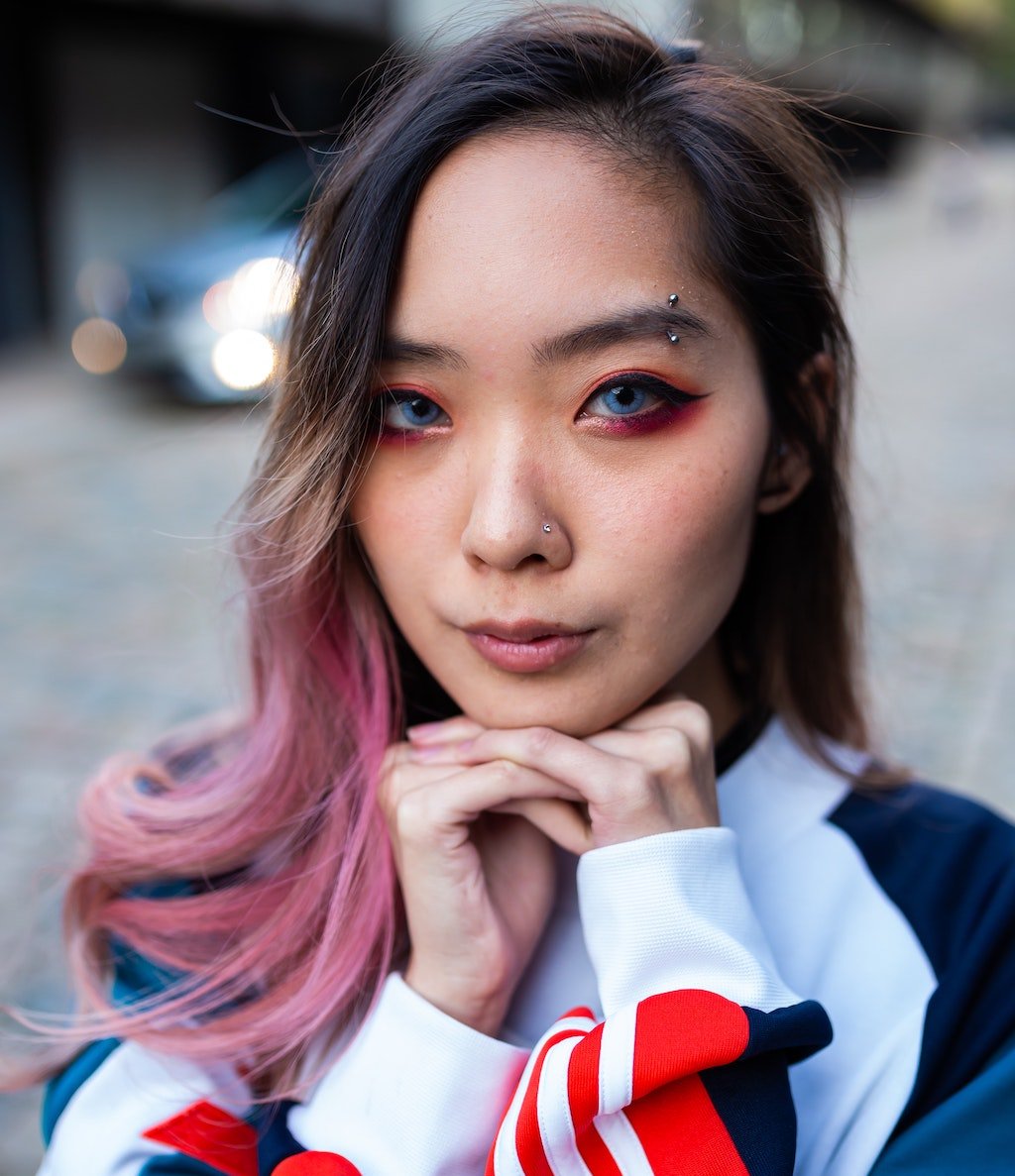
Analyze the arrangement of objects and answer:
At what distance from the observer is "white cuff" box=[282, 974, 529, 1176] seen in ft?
3.91

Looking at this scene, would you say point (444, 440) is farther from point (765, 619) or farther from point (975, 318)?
point (975, 318)

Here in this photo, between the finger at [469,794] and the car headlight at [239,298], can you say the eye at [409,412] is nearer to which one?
the finger at [469,794]

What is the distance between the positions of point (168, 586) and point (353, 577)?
4.44 metres

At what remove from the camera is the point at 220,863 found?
155 cm

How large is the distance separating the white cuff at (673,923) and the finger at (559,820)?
47 millimetres

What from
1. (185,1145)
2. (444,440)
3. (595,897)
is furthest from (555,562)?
(185,1145)

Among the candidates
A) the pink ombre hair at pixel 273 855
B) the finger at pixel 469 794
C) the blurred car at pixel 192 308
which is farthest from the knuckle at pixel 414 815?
the blurred car at pixel 192 308

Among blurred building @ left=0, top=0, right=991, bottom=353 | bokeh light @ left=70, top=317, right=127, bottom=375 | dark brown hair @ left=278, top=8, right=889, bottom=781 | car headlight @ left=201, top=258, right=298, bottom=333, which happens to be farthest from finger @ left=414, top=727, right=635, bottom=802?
blurred building @ left=0, top=0, right=991, bottom=353

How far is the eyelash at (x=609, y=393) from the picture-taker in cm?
122

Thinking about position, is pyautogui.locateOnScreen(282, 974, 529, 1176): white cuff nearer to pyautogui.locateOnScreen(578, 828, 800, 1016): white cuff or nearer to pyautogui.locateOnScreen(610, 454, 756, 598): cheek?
pyautogui.locateOnScreen(578, 828, 800, 1016): white cuff

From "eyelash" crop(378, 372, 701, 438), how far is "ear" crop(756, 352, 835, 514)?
236mm

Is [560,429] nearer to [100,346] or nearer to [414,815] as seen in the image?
[414,815]

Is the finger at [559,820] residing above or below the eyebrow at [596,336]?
below

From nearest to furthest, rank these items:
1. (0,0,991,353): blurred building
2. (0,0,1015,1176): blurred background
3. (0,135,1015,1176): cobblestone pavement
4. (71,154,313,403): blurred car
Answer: (0,0,1015,1176): blurred background → (0,135,1015,1176): cobblestone pavement → (71,154,313,403): blurred car → (0,0,991,353): blurred building
